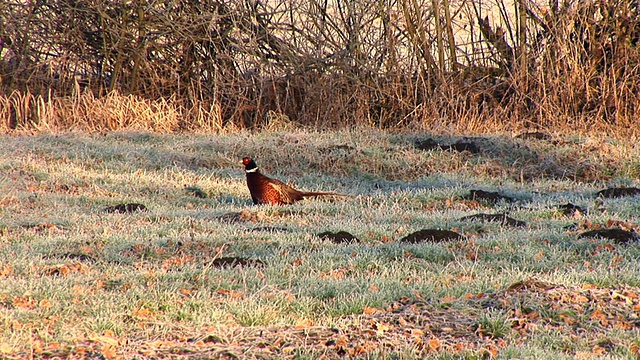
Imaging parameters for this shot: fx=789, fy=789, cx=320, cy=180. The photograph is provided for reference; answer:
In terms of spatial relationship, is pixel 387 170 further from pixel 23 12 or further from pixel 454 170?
pixel 23 12

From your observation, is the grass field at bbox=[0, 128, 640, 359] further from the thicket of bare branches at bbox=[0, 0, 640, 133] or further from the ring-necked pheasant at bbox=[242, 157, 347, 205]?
the thicket of bare branches at bbox=[0, 0, 640, 133]

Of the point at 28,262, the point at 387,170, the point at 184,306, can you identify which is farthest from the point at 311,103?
the point at 184,306

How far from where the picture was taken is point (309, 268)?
4.91 meters

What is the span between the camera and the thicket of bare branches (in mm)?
12391

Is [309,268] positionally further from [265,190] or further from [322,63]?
[322,63]

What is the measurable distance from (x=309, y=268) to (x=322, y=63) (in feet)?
29.7

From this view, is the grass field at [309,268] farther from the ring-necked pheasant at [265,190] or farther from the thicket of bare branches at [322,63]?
the thicket of bare branches at [322,63]

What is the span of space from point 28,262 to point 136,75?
1036cm

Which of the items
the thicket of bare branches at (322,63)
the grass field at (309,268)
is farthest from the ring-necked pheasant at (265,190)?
the thicket of bare branches at (322,63)

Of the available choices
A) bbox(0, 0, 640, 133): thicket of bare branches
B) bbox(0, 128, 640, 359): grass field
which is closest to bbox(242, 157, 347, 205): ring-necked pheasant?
bbox(0, 128, 640, 359): grass field

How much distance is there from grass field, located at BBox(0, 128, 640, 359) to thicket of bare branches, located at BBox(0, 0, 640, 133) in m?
2.48

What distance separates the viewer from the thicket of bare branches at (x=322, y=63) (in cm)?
1239

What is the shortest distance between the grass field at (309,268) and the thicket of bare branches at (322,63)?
8.14ft

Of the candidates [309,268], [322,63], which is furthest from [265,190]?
[322,63]
